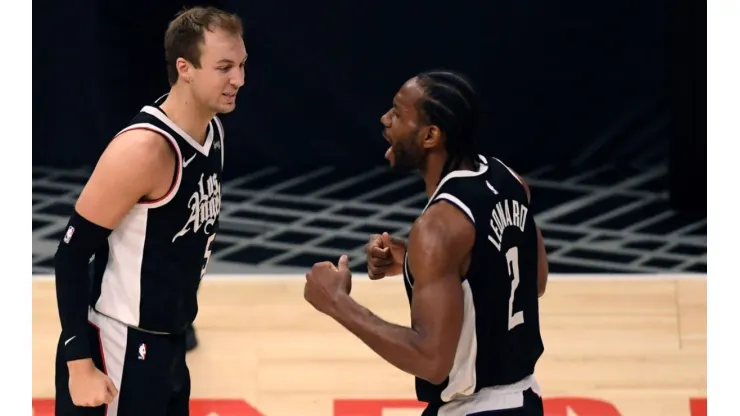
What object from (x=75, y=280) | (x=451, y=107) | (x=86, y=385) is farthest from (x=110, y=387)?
(x=451, y=107)

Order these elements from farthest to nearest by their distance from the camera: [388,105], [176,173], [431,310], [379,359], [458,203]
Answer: [388,105], [379,359], [176,173], [458,203], [431,310]

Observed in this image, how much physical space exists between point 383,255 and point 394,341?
0.63m

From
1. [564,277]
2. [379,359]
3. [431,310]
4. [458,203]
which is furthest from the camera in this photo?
[564,277]

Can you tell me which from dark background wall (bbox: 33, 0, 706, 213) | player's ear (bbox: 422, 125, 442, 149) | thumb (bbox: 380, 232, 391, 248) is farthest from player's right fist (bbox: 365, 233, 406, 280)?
dark background wall (bbox: 33, 0, 706, 213)

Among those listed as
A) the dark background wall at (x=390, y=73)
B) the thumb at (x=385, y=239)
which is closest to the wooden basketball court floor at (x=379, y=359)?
the dark background wall at (x=390, y=73)

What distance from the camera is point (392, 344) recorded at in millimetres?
3178

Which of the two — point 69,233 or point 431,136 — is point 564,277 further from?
point 69,233

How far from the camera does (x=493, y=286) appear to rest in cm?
335

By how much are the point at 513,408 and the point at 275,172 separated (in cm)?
486

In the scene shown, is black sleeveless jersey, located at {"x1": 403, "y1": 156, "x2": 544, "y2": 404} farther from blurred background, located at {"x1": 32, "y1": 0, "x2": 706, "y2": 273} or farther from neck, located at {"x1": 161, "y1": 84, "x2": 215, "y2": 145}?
blurred background, located at {"x1": 32, "y1": 0, "x2": 706, "y2": 273}

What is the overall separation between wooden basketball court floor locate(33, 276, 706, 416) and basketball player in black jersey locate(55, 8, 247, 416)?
159cm

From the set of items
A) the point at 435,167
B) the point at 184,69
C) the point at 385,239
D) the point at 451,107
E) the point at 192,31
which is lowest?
the point at 385,239

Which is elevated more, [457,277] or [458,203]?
[458,203]

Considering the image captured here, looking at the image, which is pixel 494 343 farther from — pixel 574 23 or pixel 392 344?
pixel 574 23
